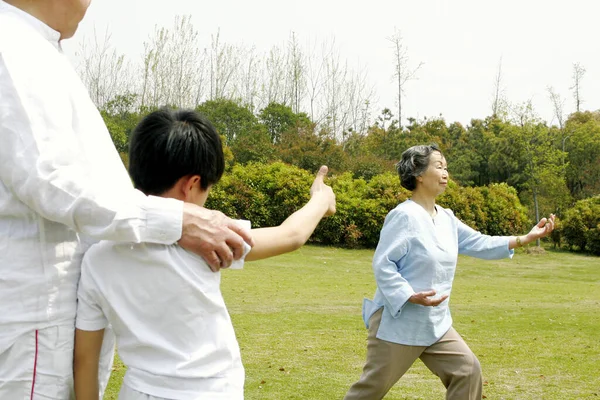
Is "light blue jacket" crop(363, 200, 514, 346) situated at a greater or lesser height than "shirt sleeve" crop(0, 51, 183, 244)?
lesser

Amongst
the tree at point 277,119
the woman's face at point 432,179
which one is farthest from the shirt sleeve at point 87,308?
the tree at point 277,119

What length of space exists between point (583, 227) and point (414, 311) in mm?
19705

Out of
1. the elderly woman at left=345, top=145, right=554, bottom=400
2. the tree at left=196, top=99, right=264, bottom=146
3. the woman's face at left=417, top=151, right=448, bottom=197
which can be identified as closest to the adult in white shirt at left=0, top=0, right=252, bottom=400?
the elderly woman at left=345, top=145, right=554, bottom=400

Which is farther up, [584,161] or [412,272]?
[584,161]

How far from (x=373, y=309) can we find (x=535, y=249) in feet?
59.8

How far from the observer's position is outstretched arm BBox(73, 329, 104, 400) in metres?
1.97

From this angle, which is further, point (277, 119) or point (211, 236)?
point (277, 119)

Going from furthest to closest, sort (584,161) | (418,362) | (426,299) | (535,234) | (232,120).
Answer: (232,120)
(584,161)
(418,362)
(535,234)
(426,299)

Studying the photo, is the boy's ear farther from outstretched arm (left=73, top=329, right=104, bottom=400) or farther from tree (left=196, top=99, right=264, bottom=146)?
tree (left=196, top=99, right=264, bottom=146)

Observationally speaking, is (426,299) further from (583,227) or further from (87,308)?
(583,227)

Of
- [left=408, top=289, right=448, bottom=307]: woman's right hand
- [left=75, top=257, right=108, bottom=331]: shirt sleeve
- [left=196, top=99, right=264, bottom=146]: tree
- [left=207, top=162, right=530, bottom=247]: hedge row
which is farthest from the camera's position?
[left=196, top=99, right=264, bottom=146]: tree

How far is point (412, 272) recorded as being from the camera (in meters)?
4.58

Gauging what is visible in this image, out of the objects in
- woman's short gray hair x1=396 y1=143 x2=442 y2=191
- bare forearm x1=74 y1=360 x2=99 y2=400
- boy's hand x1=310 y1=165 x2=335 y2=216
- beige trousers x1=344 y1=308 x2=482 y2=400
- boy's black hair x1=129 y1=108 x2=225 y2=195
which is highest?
woman's short gray hair x1=396 y1=143 x2=442 y2=191

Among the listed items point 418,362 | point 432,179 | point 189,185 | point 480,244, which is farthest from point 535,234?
point 189,185
